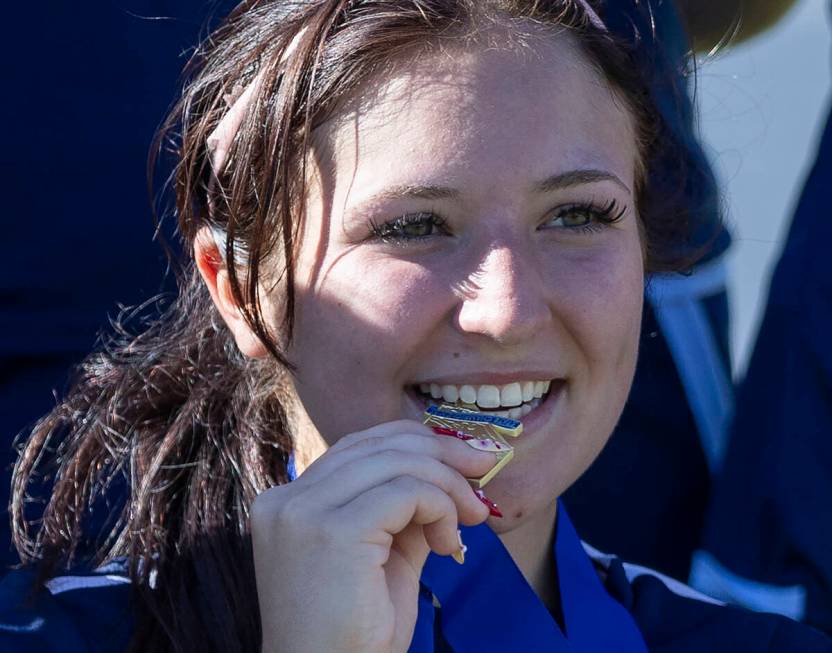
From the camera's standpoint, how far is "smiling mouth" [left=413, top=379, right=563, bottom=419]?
5.71 feet

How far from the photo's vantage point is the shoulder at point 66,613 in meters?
1.76

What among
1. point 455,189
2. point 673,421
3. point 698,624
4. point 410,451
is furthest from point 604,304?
point 673,421

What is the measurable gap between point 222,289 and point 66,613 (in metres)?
0.50

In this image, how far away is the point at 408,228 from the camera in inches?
68.4

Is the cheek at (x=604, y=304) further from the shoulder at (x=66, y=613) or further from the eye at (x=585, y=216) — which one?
the shoulder at (x=66, y=613)

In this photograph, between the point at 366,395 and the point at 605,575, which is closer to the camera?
the point at 366,395

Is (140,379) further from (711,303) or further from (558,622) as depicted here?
(711,303)

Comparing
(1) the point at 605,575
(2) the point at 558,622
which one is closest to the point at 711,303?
(1) the point at 605,575

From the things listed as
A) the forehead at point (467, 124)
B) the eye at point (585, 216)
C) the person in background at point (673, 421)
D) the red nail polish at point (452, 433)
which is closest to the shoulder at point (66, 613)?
the red nail polish at point (452, 433)

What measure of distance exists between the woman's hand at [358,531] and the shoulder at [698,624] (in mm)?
690

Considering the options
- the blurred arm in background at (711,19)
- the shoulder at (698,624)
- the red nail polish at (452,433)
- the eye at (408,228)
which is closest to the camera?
the red nail polish at (452,433)

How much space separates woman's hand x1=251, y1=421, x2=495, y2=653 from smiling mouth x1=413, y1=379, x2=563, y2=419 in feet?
0.51

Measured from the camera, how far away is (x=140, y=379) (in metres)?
2.15

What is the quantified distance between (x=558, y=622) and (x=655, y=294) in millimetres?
960
